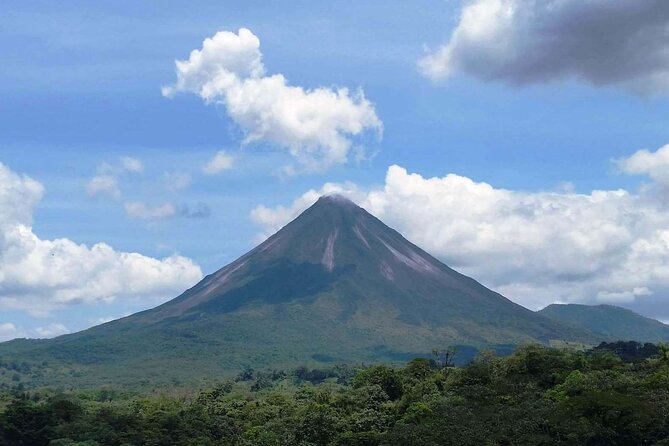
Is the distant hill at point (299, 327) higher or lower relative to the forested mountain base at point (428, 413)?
higher

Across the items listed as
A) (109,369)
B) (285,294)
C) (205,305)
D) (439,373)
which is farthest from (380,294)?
(439,373)

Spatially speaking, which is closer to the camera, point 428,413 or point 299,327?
point 428,413

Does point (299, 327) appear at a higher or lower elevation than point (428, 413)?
higher

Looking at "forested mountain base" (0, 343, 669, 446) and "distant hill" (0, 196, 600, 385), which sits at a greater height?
"distant hill" (0, 196, 600, 385)

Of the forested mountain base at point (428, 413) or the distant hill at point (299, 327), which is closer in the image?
the forested mountain base at point (428, 413)
